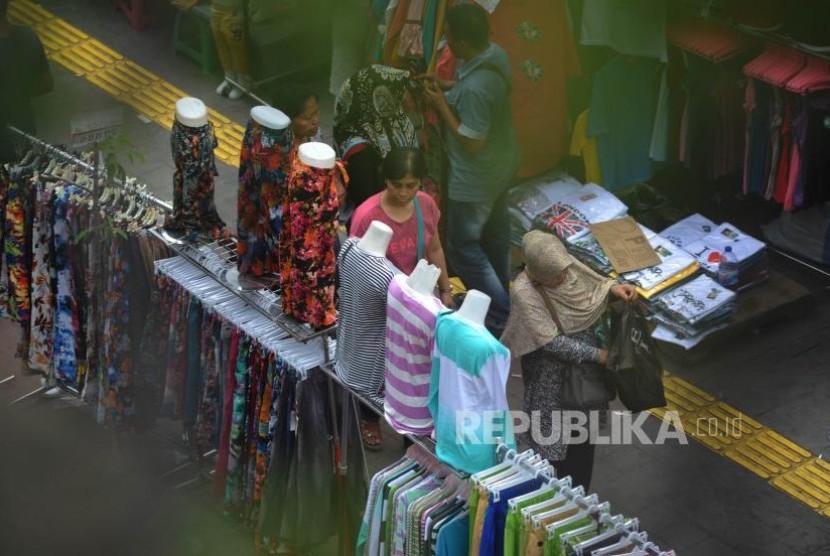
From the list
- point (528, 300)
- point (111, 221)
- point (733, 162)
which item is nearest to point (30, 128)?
point (111, 221)

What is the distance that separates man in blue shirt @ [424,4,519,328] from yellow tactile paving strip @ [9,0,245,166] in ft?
8.17

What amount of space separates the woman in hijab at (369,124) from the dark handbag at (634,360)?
1851mm

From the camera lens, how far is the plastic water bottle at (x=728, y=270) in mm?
9359

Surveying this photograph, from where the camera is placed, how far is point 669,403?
888 centimetres

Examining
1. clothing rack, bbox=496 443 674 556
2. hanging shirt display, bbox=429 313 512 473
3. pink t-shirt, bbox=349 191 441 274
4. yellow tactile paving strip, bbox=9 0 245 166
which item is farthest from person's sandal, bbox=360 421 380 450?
yellow tactile paving strip, bbox=9 0 245 166

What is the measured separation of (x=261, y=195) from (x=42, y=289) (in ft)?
5.78

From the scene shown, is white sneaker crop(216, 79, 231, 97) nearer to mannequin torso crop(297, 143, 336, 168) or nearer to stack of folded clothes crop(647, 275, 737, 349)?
stack of folded clothes crop(647, 275, 737, 349)

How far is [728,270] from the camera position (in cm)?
937

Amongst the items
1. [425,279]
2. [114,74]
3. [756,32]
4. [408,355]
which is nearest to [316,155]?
[425,279]

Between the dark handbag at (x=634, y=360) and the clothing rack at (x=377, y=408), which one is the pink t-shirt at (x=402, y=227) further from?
the dark handbag at (x=634, y=360)

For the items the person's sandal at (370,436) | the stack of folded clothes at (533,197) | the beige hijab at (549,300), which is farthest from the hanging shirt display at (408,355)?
the stack of folded clothes at (533,197)

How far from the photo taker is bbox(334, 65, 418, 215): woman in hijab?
330 inches

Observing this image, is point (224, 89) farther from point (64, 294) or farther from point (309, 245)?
point (309, 245)

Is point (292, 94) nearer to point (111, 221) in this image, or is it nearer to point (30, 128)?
point (111, 221)
